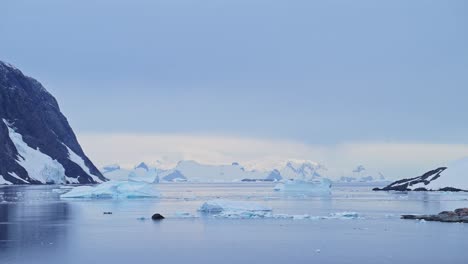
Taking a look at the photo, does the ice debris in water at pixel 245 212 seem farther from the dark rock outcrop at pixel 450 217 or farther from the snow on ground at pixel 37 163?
the snow on ground at pixel 37 163

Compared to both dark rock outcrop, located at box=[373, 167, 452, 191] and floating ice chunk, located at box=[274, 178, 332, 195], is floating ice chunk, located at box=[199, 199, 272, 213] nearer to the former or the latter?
floating ice chunk, located at box=[274, 178, 332, 195]

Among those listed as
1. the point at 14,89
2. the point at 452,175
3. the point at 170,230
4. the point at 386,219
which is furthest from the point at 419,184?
the point at 14,89

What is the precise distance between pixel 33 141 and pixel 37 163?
8.51m

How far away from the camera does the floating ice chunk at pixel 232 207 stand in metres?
52.7

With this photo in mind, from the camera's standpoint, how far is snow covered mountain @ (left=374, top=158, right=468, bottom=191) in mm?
109375

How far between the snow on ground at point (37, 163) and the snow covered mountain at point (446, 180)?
280 ft

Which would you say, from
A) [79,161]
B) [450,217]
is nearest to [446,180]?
[450,217]

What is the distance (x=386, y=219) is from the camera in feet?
155

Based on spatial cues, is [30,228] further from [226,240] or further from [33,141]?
[33,141]

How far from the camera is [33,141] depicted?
170500 mm

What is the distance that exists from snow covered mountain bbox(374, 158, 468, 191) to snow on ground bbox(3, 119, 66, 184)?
3358 inches

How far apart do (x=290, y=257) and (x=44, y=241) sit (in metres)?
12.5

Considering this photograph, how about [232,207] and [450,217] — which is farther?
[232,207]

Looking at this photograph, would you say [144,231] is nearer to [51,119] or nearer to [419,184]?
[419,184]
